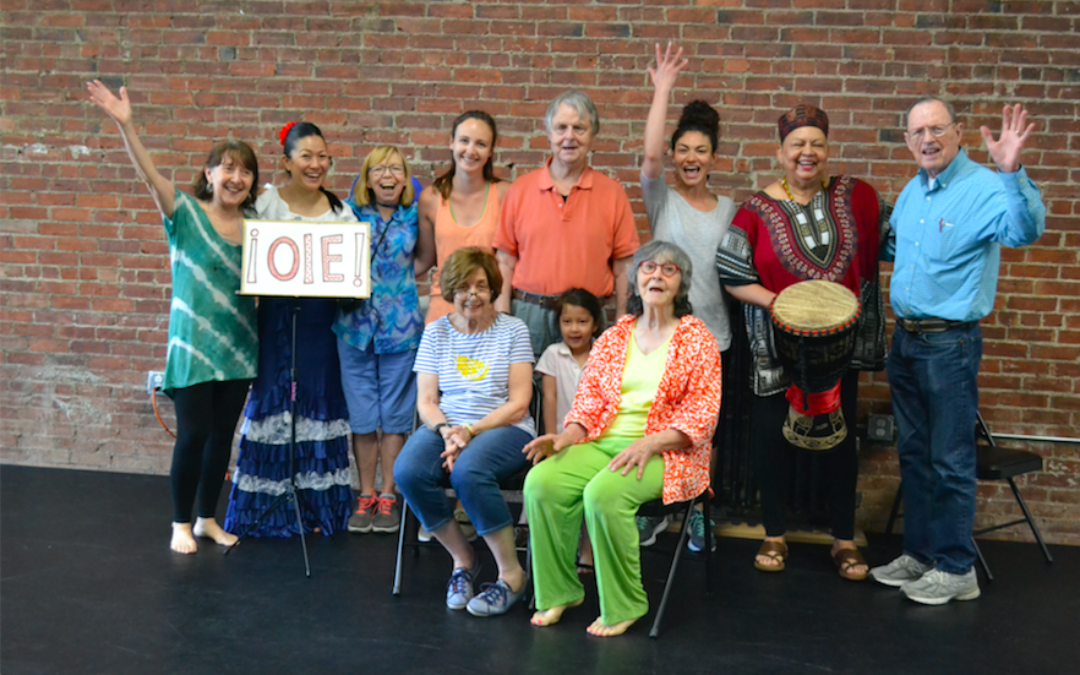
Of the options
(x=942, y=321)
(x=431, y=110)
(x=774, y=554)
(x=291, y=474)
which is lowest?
(x=774, y=554)

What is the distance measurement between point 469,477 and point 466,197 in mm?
1230

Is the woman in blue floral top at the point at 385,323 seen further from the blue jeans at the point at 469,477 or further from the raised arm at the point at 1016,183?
the raised arm at the point at 1016,183

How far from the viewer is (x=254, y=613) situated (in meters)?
3.04

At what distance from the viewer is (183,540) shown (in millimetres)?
3646

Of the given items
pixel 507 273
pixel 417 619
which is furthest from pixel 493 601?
pixel 507 273

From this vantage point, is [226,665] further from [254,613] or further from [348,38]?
[348,38]

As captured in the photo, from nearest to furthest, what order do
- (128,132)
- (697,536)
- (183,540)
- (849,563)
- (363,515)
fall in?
1. (128,132)
2. (849,563)
3. (183,540)
4. (697,536)
5. (363,515)

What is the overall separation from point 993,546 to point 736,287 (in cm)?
180

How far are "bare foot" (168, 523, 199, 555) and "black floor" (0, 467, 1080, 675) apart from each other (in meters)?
0.05

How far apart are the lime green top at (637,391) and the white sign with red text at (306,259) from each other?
3.51ft

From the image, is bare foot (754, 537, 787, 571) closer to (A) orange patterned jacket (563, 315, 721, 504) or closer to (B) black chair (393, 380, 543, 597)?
(A) orange patterned jacket (563, 315, 721, 504)

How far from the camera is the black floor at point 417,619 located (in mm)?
2721

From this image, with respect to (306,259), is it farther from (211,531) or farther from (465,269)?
(211,531)

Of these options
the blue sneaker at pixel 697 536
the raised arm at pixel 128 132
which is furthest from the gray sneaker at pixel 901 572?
the raised arm at pixel 128 132
